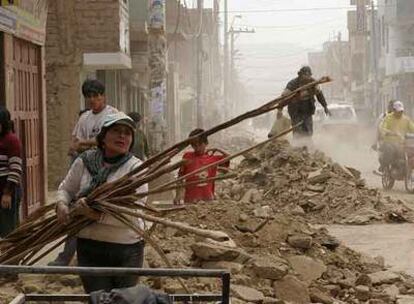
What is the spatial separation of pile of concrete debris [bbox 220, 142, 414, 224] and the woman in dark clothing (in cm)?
545

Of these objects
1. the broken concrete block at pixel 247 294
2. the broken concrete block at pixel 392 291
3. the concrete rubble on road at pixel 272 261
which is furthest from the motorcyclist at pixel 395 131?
the broken concrete block at pixel 247 294

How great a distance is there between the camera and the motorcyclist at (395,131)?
17500 millimetres

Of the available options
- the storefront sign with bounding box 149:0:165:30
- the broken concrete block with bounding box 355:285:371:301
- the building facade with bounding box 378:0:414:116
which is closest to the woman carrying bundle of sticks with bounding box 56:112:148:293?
the broken concrete block with bounding box 355:285:371:301

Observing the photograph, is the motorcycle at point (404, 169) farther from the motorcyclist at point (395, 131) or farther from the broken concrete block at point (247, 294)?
the broken concrete block at point (247, 294)

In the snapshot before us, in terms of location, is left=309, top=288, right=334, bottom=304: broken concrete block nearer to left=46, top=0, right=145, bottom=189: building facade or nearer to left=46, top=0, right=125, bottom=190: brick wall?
left=46, top=0, right=125, bottom=190: brick wall

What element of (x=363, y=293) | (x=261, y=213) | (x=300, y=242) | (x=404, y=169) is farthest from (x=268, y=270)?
(x=404, y=169)

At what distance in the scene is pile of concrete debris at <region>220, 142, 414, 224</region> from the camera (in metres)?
→ 13.8

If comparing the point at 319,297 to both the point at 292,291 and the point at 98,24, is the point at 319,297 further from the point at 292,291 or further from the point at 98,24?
the point at 98,24

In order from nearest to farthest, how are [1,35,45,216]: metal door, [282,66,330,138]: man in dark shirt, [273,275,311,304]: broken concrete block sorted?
[273,275,311,304]: broken concrete block → [1,35,45,216]: metal door → [282,66,330,138]: man in dark shirt

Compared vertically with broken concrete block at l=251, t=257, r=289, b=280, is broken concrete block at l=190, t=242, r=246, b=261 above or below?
above

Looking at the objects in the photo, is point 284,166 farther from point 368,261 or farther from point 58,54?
point 368,261

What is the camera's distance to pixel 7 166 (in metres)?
7.89

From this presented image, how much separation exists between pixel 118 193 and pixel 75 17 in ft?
47.1

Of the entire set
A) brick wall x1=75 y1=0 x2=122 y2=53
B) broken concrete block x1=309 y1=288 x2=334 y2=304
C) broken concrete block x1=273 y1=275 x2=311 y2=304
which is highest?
brick wall x1=75 y1=0 x2=122 y2=53
